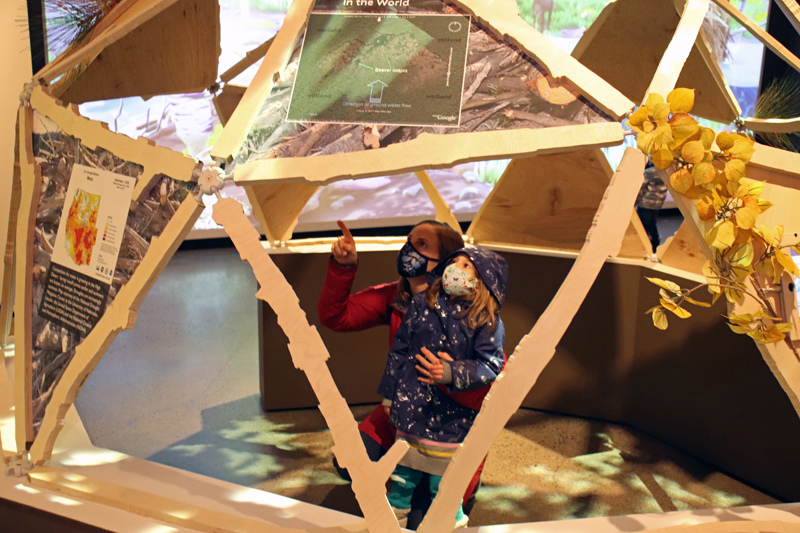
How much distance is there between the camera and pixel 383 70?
1358 millimetres

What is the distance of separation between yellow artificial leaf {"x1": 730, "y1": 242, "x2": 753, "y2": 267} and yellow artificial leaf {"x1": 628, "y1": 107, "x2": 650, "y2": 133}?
280 mm

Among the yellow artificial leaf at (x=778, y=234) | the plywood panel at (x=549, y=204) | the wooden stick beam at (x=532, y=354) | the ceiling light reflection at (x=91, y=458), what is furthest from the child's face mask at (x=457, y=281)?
the plywood panel at (x=549, y=204)

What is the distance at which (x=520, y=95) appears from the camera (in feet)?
4.20

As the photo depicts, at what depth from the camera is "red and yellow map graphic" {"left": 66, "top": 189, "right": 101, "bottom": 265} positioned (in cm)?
148

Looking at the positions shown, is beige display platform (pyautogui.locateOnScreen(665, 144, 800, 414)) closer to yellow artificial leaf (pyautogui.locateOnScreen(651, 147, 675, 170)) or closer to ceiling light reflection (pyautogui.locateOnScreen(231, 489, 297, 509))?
yellow artificial leaf (pyautogui.locateOnScreen(651, 147, 675, 170))

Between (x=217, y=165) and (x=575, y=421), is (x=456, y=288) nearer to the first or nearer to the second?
(x=217, y=165)

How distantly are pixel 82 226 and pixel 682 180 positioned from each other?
1271mm

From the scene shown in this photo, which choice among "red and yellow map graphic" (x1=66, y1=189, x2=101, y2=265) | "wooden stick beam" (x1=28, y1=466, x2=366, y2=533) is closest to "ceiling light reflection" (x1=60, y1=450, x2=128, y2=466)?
"wooden stick beam" (x1=28, y1=466, x2=366, y2=533)

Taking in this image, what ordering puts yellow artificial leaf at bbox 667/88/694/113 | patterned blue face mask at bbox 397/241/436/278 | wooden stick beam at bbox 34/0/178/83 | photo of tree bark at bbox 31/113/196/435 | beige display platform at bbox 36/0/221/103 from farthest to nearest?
beige display platform at bbox 36/0/221/103
patterned blue face mask at bbox 397/241/436/278
wooden stick beam at bbox 34/0/178/83
photo of tree bark at bbox 31/113/196/435
yellow artificial leaf at bbox 667/88/694/113

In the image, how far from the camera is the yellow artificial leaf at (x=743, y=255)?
1188 millimetres

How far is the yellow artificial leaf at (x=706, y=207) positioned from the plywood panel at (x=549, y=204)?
4.40ft

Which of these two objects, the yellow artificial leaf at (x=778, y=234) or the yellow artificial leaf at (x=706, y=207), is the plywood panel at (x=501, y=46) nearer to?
the yellow artificial leaf at (x=706, y=207)

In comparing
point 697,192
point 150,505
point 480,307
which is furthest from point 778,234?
point 150,505

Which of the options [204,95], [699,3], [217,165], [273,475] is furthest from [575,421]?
[204,95]
